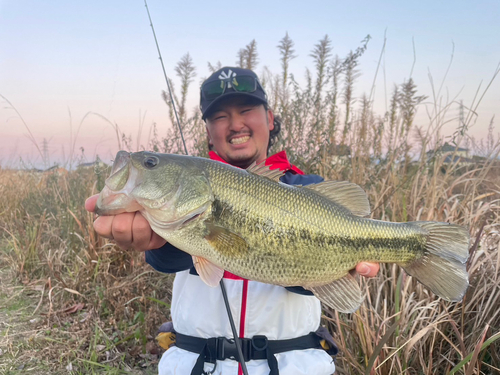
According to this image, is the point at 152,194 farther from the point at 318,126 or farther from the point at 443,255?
the point at 318,126

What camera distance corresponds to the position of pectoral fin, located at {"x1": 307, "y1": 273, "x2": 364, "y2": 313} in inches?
67.1

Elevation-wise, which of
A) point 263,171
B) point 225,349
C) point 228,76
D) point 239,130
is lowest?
point 225,349

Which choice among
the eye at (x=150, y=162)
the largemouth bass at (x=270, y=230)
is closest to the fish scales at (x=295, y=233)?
the largemouth bass at (x=270, y=230)

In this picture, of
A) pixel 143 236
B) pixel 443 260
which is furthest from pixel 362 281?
pixel 143 236

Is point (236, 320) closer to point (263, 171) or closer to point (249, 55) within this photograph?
point (263, 171)

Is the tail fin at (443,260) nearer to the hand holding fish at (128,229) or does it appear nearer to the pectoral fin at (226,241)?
the hand holding fish at (128,229)

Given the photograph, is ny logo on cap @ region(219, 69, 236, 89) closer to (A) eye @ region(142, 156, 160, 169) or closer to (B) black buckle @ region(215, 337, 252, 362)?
(A) eye @ region(142, 156, 160, 169)

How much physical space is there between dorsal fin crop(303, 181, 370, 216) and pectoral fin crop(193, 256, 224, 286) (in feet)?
2.26

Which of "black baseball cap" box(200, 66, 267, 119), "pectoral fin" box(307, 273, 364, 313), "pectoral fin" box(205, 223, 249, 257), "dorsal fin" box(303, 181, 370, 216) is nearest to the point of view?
"pectoral fin" box(205, 223, 249, 257)

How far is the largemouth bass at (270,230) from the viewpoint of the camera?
163 cm

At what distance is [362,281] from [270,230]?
1523mm

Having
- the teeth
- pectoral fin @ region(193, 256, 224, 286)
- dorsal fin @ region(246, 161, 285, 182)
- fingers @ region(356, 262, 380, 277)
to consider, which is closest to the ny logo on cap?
the teeth

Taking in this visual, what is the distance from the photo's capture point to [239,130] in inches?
113

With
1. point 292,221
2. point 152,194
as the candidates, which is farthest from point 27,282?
point 292,221
